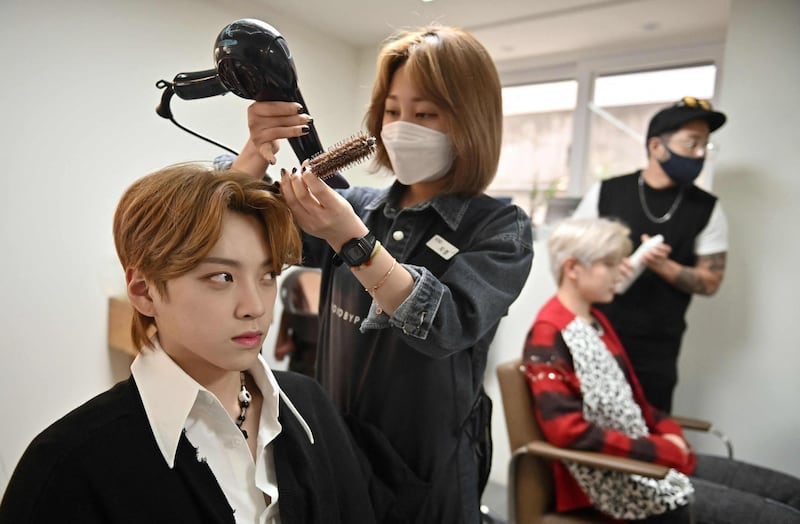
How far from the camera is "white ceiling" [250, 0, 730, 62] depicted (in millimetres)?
756

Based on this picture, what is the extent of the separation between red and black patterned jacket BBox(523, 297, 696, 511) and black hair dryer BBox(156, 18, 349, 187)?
1225mm

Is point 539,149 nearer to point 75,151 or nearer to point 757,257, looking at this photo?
point 757,257

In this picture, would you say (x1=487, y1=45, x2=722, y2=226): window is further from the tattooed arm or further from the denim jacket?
the denim jacket

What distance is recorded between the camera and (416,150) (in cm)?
79

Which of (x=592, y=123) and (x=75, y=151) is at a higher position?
(x=592, y=123)

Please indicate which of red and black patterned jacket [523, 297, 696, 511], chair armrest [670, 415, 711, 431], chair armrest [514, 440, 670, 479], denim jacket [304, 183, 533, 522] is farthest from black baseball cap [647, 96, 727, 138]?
denim jacket [304, 183, 533, 522]

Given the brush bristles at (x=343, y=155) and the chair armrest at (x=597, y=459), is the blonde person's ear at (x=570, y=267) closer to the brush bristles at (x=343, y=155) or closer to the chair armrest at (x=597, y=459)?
the chair armrest at (x=597, y=459)

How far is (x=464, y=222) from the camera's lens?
850 millimetres

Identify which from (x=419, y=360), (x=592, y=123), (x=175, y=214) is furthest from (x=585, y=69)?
(x=175, y=214)

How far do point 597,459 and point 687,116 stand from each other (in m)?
1.32

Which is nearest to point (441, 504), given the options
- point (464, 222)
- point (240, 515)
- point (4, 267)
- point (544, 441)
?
A: point (240, 515)

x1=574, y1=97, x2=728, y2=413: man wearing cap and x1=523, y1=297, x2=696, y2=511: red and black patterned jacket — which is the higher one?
x1=574, y1=97, x2=728, y2=413: man wearing cap

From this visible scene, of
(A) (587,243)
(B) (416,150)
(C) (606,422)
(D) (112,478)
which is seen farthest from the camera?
(A) (587,243)

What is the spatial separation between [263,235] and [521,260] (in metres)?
0.39
